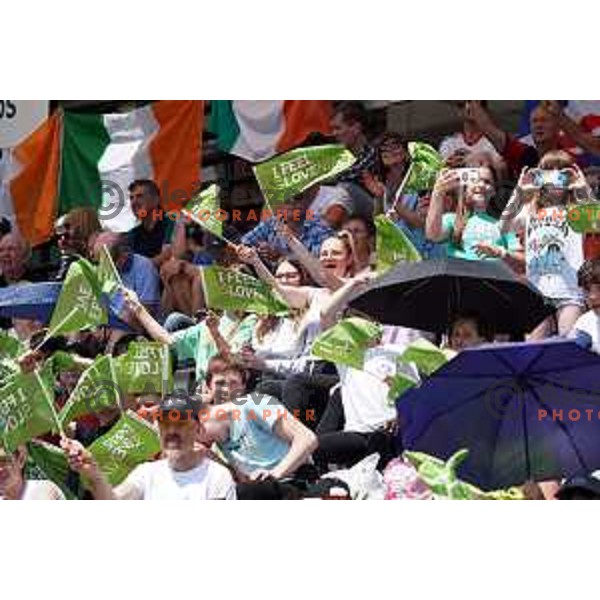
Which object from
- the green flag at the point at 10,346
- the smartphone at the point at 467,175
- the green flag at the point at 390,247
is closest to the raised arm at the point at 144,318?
the green flag at the point at 10,346

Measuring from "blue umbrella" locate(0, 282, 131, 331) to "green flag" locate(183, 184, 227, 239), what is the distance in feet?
2.60

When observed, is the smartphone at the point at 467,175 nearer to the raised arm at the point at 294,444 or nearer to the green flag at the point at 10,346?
the raised arm at the point at 294,444

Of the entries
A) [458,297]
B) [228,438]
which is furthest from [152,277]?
[458,297]

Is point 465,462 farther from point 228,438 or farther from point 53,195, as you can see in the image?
point 53,195

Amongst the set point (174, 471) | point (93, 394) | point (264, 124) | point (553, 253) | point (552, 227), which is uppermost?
point (264, 124)

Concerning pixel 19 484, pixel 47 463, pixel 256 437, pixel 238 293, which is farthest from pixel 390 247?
pixel 19 484

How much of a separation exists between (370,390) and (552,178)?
167 centimetres

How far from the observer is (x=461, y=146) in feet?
39.7

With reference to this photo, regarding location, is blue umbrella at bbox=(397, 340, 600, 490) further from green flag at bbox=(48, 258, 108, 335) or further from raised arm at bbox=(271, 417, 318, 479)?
green flag at bbox=(48, 258, 108, 335)

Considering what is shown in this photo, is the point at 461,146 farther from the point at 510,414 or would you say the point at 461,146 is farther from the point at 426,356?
the point at 510,414

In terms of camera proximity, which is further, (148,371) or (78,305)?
(78,305)

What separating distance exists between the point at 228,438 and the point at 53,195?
2207 mm

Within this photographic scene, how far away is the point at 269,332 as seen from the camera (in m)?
12.1

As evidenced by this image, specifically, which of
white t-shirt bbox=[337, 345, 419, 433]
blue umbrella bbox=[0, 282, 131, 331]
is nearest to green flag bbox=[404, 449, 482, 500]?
white t-shirt bbox=[337, 345, 419, 433]
